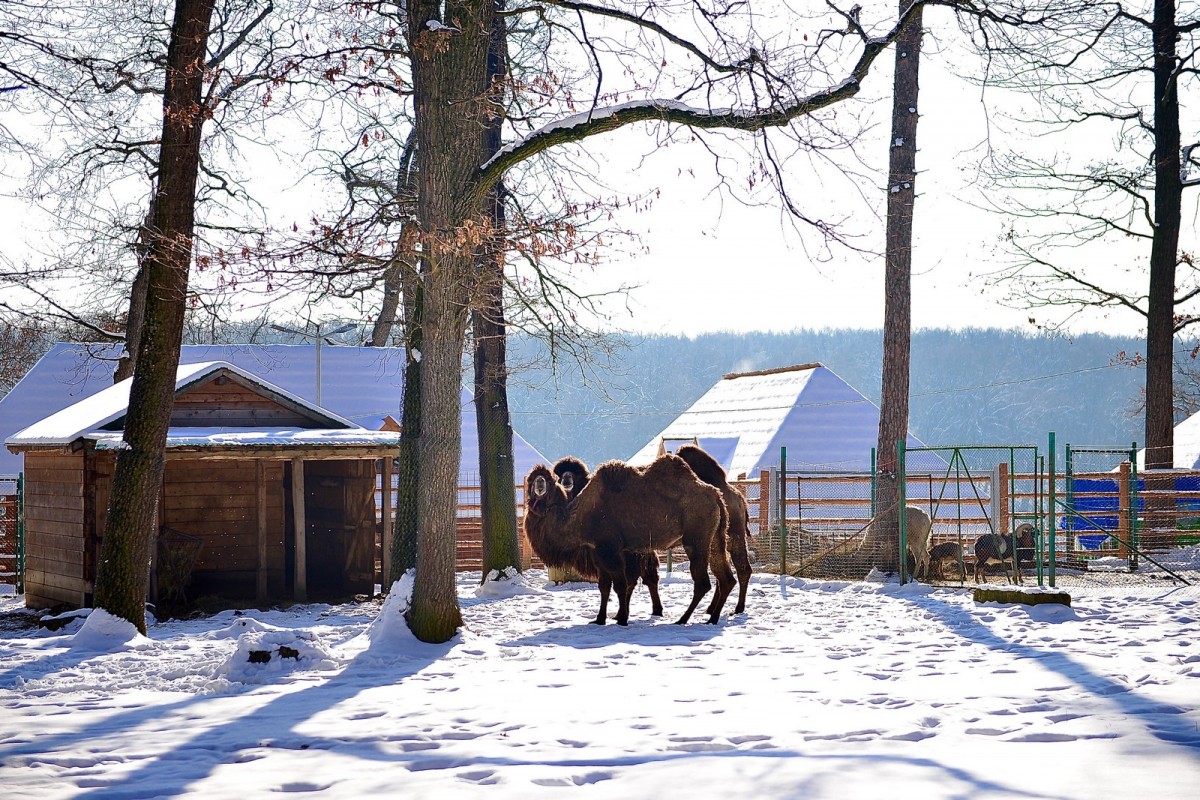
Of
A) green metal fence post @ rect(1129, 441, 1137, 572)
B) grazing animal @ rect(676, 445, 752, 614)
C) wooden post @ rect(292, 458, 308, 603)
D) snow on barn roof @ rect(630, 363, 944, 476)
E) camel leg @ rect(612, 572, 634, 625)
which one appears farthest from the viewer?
snow on barn roof @ rect(630, 363, 944, 476)

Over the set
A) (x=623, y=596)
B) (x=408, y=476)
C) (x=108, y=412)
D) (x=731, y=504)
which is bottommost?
(x=623, y=596)

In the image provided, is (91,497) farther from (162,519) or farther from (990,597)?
(990,597)

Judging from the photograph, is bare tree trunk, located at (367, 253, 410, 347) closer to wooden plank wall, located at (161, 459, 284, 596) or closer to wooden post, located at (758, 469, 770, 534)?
wooden plank wall, located at (161, 459, 284, 596)

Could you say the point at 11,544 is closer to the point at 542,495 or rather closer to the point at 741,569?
the point at 542,495

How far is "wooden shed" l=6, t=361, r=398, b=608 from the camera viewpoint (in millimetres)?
14758

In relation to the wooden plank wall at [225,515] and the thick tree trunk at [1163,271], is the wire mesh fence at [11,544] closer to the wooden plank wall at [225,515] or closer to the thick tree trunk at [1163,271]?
the wooden plank wall at [225,515]

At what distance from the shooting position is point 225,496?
16.7 meters

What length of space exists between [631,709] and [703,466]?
6.58m

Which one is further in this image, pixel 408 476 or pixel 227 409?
pixel 227 409

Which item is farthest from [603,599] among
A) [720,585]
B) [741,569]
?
[741,569]

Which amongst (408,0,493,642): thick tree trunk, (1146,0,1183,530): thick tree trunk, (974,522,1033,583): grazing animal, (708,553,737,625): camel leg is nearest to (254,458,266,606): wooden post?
(408,0,493,642): thick tree trunk

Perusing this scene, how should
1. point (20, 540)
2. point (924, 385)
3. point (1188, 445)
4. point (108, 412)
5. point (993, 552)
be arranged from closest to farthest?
point (108, 412), point (993, 552), point (20, 540), point (1188, 445), point (924, 385)

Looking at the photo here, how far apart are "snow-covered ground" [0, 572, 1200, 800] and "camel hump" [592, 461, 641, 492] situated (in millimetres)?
1433

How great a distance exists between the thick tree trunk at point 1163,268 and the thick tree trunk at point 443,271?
45.8 feet
